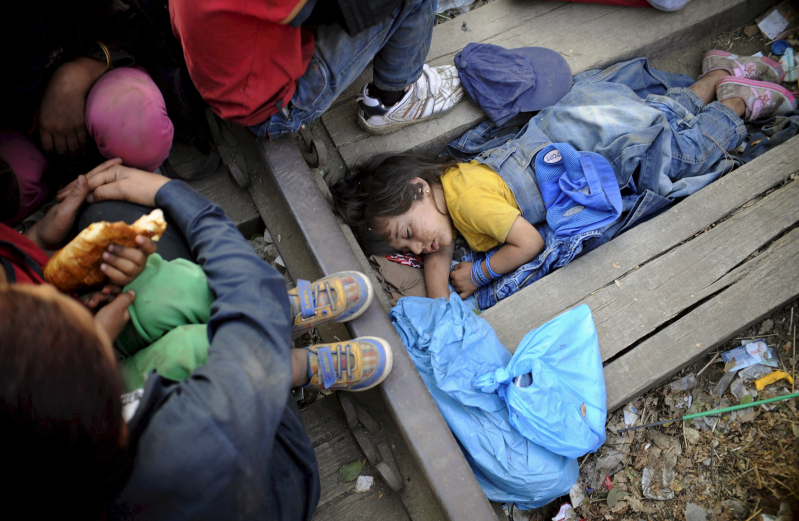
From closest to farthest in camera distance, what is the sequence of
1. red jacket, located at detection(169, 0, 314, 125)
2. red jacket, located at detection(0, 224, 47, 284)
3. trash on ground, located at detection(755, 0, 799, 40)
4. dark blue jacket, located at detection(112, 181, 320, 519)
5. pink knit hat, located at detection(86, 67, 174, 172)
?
dark blue jacket, located at detection(112, 181, 320, 519)
red jacket, located at detection(0, 224, 47, 284)
red jacket, located at detection(169, 0, 314, 125)
pink knit hat, located at detection(86, 67, 174, 172)
trash on ground, located at detection(755, 0, 799, 40)

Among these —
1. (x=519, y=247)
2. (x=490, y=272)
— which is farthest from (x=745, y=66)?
(x=490, y=272)

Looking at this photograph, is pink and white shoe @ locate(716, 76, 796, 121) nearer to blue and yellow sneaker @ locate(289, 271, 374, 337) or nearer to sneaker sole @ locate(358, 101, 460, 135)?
sneaker sole @ locate(358, 101, 460, 135)

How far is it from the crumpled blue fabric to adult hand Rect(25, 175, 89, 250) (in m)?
1.31

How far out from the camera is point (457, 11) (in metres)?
3.19

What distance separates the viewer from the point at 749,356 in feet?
7.23

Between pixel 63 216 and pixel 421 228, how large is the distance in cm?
155

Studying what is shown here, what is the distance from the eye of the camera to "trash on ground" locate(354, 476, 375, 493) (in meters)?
1.87

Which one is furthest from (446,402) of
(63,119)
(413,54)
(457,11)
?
(457,11)

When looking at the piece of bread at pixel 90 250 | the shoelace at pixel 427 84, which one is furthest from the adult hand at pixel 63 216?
the shoelace at pixel 427 84

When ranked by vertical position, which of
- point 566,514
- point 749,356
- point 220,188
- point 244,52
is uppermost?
point 244,52

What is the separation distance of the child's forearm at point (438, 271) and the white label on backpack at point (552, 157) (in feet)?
2.26

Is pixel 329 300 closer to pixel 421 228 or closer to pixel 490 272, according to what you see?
pixel 421 228

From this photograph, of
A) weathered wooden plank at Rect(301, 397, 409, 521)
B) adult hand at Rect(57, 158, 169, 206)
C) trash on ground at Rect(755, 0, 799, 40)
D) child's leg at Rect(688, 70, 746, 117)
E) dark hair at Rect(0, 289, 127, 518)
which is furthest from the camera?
trash on ground at Rect(755, 0, 799, 40)

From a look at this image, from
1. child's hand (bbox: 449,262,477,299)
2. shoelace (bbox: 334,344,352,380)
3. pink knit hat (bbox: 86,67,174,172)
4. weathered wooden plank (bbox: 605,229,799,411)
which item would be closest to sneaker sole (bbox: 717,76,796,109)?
weathered wooden plank (bbox: 605,229,799,411)
